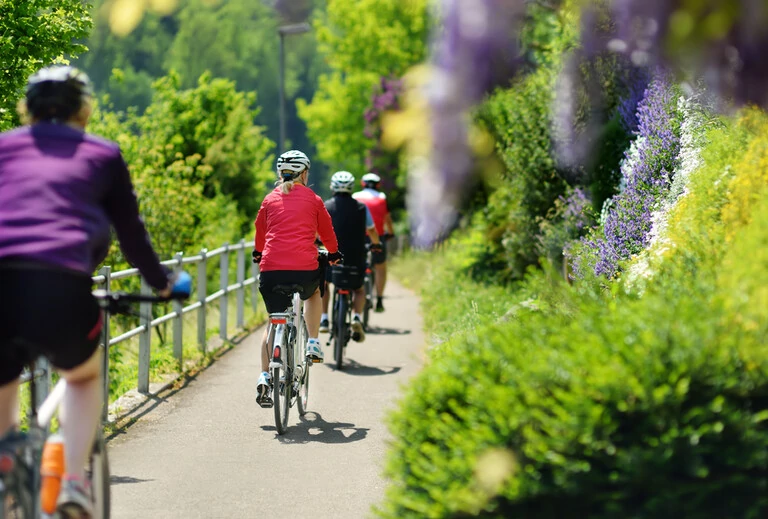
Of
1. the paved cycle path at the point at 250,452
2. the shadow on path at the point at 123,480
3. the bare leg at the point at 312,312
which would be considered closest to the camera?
the paved cycle path at the point at 250,452

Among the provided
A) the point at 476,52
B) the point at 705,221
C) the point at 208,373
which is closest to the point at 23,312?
the point at 476,52

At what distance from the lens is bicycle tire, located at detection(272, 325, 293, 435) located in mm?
8406

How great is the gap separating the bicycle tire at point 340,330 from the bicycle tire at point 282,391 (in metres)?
3.35

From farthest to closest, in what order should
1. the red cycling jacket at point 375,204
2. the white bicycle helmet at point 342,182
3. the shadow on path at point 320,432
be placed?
the red cycling jacket at point 375,204
the white bicycle helmet at point 342,182
the shadow on path at point 320,432

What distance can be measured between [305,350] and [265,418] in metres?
0.63

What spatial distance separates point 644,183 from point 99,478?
669cm

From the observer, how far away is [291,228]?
29.1ft

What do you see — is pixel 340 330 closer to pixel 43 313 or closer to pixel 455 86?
pixel 455 86

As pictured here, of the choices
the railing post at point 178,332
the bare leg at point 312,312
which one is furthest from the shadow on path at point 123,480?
the railing post at point 178,332

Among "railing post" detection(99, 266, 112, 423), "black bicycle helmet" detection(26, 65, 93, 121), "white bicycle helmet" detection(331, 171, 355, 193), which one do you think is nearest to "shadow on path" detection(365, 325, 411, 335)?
"white bicycle helmet" detection(331, 171, 355, 193)

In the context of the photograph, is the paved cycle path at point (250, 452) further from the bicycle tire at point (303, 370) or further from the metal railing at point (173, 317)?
the metal railing at point (173, 317)

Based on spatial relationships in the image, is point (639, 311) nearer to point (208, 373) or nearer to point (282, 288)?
point (282, 288)

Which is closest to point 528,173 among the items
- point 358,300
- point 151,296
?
point 358,300

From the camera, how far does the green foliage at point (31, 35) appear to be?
31.7ft
